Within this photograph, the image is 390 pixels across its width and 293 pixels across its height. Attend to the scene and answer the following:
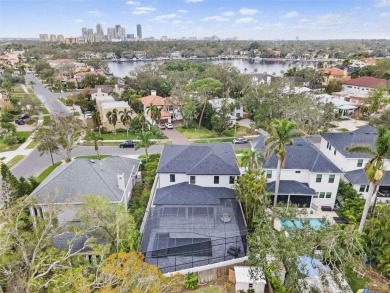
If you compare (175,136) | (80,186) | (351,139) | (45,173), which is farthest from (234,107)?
(80,186)

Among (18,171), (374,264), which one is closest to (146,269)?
(374,264)

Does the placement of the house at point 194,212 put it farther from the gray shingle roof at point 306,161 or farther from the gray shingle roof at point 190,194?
the gray shingle roof at point 306,161

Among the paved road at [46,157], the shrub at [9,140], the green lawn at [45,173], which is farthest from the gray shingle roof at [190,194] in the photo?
the shrub at [9,140]

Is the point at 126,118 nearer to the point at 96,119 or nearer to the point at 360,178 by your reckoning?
the point at 96,119

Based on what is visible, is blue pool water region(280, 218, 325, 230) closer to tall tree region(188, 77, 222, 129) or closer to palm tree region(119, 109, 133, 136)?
tall tree region(188, 77, 222, 129)

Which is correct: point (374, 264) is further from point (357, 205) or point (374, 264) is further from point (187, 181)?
point (187, 181)

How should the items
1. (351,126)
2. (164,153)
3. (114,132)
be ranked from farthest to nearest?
(351,126) → (114,132) → (164,153)
